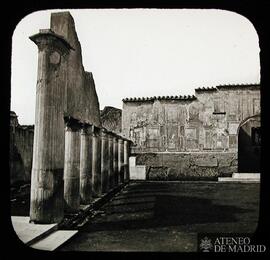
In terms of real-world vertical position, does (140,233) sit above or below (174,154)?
below

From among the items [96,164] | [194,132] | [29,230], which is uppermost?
[194,132]

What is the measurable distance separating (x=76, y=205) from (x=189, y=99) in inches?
550

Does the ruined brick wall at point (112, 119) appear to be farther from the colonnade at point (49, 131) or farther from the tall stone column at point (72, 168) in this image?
the colonnade at point (49, 131)

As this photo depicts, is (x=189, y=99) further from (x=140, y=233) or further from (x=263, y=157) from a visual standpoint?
(x=263, y=157)

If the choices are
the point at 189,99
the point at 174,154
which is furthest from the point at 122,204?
the point at 189,99

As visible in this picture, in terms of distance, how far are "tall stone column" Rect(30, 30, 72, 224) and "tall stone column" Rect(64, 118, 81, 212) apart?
1112mm

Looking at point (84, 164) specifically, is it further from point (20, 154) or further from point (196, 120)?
point (196, 120)

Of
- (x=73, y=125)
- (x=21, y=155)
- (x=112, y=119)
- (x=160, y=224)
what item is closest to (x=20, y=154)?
(x=21, y=155)

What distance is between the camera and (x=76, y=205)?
285 inches

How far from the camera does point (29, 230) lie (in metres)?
5.10

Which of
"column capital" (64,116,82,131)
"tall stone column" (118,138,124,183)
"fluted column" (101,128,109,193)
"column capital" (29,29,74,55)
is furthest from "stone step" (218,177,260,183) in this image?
"column capital" (29,29,74,55)

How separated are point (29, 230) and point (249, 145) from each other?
1697 cm

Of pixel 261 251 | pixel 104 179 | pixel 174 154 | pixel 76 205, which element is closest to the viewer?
pixel 261 251
